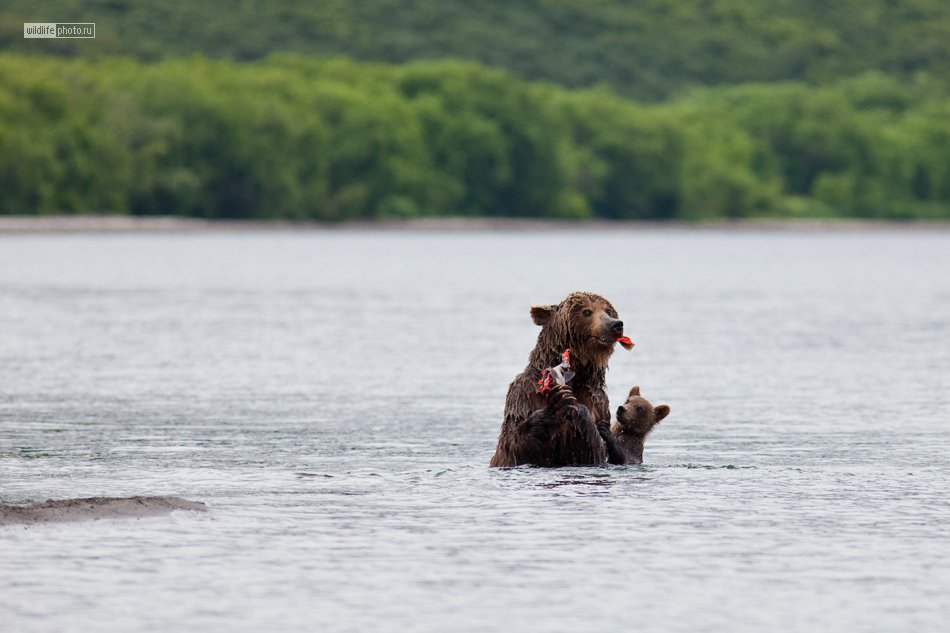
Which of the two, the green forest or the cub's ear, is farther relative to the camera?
the green forest

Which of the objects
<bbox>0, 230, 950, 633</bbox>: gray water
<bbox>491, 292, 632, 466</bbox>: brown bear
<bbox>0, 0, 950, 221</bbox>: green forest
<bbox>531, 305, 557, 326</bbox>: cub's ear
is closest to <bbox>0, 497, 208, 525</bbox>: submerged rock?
<bbox>0, 230, 950, 633</bbox>: gray water

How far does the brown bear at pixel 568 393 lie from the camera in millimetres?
15016

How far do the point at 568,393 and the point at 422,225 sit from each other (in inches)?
5896

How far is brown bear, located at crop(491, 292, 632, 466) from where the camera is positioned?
15.0 meters

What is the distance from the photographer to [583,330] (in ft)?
49.5

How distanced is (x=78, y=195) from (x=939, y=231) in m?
A: 101

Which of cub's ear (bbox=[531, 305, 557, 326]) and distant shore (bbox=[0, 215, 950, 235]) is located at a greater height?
distant shore (bbox=[0, 215, 950, 235])

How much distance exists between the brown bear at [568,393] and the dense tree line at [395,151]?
10863 centimetres

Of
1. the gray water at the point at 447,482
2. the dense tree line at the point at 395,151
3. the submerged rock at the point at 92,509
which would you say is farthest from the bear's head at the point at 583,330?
the dense tree line at the point at 395,151


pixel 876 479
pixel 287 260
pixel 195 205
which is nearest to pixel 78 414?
pixel 876 479

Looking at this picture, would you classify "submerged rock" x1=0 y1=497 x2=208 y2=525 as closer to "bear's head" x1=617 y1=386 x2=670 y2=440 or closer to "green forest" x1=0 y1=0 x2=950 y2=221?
"bear's head" x1=617 y1=386 x2=670 y2=440

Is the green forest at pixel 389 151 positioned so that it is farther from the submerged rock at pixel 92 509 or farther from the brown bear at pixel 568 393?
the submerged rock at pixel 92 509

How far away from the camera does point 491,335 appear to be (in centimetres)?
3650

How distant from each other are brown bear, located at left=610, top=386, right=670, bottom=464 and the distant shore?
359 ft
